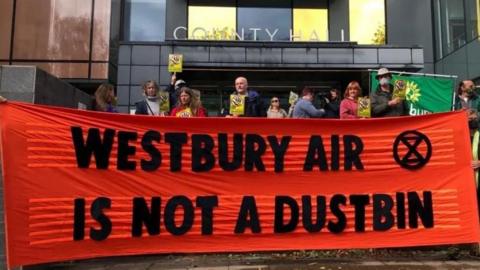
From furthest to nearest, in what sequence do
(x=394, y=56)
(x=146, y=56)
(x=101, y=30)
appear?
(x=101, y=30), (x=394, y=56), (x=146, y=56)

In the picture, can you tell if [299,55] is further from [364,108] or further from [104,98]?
[104,98]

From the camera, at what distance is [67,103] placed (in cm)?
733

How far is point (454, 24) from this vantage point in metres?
21.2

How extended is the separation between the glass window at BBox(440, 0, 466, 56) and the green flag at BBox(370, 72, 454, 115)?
760cm

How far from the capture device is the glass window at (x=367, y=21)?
21438mm

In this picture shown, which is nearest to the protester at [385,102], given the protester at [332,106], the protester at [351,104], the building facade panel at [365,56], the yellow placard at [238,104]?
the protester at [351,104]

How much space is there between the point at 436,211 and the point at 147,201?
327cm

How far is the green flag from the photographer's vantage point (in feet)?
43.1

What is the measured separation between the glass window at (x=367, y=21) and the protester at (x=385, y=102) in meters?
14.4

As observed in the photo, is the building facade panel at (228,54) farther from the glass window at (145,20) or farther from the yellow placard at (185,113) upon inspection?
the yellow placard at (185,113)

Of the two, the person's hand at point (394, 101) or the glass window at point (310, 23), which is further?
the glass window at point (310, 23)

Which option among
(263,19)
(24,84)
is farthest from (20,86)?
(263,19)

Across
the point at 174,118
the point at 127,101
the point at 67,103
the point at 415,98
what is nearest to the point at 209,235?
the point at 174,118

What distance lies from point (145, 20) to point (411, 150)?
16.3 meters
